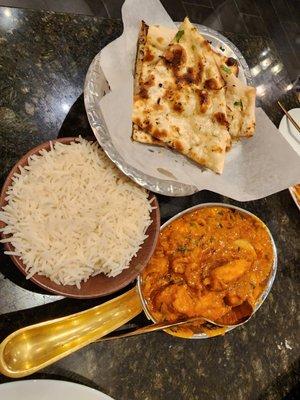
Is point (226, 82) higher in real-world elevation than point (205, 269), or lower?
higher

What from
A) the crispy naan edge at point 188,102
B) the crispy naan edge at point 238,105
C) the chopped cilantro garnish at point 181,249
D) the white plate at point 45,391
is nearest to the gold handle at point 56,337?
the white plate at point 45,391

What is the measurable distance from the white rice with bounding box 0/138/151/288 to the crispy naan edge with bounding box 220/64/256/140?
0.52 metres

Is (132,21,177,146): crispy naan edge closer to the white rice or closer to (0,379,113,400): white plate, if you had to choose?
the white rice

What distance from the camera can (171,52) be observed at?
1.73 metres

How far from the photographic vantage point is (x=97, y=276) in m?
1.51

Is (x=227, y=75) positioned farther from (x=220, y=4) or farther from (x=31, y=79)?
(x=220, y=4)

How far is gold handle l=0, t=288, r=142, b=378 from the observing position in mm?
1293

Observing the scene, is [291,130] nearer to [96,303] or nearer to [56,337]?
[96,303]

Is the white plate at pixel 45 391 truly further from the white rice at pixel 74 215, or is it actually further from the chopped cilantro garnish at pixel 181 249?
the chopped cilantro garnish at pixel 181 249

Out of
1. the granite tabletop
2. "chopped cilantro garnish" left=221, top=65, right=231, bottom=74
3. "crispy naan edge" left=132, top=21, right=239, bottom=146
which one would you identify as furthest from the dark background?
"chopped cilantro garnish" left=221, top=65, right=231, bottom=74

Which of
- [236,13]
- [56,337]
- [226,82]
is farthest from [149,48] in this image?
[236,13]

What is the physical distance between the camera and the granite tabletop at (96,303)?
1.56 meters

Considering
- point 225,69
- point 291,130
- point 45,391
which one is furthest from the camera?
point 291,130

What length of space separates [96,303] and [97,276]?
0.53 feet
